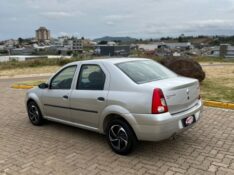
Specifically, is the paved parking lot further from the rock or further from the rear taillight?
the rock

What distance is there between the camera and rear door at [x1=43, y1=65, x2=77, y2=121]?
596 cm

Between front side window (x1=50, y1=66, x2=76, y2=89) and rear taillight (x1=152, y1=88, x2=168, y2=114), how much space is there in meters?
2.16

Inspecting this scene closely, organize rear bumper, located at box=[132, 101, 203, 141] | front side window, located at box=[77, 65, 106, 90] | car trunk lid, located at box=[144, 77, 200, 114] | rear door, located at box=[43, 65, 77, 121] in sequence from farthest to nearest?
1. rear door, located at box=[43, 65, 77, 121]
2. front side window, located at box=[77, 65, 106, 90]
3. car trunk lid, located at box=[144, 77, 200, 114]
4. rear bumper, located at box=[132, 101, 203, 141]

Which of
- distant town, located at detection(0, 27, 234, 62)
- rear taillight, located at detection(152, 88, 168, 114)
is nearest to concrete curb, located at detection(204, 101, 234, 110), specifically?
rear taillight, located at detection(152, 88, 168, 114)

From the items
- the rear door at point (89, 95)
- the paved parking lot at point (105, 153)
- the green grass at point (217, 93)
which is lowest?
the paved parking lot at point (105, 153)

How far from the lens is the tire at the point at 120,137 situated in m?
4.75

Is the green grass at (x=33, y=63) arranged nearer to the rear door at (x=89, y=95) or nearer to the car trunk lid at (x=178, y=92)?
the rear door at (x=89, y=95)

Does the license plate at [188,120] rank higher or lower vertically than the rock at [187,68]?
lower

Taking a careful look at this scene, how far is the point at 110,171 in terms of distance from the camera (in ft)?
14.4

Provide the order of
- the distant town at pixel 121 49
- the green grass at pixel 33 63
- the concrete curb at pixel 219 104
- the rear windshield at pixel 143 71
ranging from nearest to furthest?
the rear windshield at pixel 143 71 < the concrete curb at pixel 219 104 < the green grass at pixel 33 63 < the distant town at pixel 121 49

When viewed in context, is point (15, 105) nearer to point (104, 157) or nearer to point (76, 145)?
point (76, 145)

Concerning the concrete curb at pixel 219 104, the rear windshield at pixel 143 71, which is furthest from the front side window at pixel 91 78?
the concrete curb at pixel 219 104

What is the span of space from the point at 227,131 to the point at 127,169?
8.62 feet

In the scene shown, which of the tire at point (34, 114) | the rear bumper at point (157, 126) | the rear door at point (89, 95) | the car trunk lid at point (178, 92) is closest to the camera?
the rear bumper at point (157, 126)
